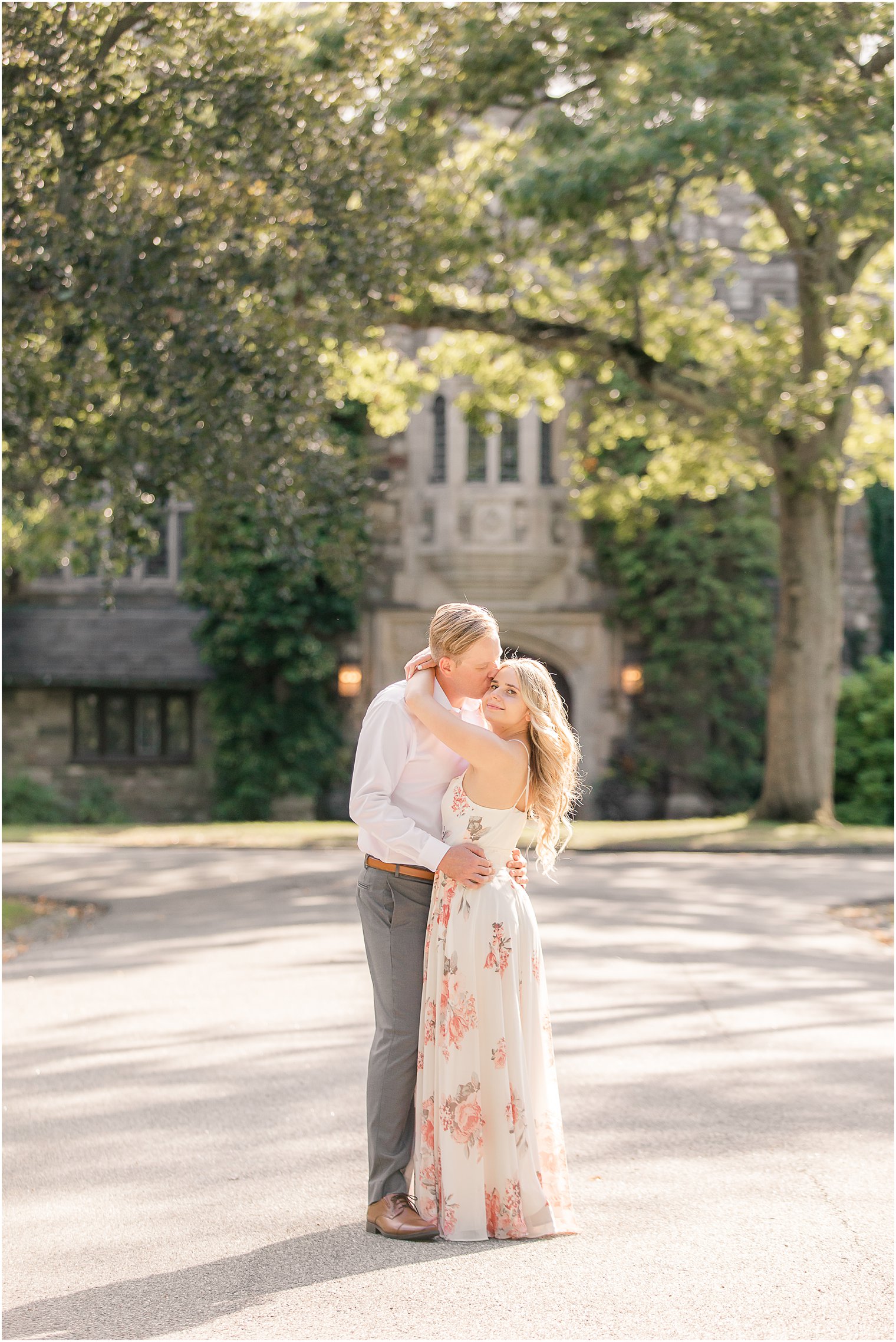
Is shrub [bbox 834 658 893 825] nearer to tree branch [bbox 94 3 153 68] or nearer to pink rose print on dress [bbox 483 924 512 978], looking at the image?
tree branch [bbox 94 3 153 68]

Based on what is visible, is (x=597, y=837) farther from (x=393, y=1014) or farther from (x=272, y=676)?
(x=393, y=1014)

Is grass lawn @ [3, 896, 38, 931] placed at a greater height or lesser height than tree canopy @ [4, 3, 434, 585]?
lesser

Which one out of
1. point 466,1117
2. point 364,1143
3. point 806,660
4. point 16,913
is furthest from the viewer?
point 806,660

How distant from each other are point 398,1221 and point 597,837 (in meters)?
11.9

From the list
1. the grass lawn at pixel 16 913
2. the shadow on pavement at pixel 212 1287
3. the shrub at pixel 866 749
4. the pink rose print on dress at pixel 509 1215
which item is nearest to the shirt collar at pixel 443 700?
the pink rose print on dress at pixel 509 1215

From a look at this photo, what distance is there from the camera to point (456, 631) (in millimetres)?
3871

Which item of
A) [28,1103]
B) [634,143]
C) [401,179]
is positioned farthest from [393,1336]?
[634,143]

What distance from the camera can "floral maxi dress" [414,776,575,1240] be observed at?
12.4 feet

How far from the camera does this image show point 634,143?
1145cm

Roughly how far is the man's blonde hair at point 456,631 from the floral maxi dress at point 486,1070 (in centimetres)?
41

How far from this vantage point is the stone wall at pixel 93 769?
21250mm

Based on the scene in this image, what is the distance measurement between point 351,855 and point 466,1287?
10.4 meters

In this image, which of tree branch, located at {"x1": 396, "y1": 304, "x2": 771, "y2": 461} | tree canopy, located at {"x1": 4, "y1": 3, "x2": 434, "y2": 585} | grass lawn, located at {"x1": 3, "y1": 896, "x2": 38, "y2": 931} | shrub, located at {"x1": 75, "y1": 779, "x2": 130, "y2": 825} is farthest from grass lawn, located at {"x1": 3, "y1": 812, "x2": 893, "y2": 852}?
tree canopy, located at {"x1": 4, "y1": 3, "x2": 434, "y2": 585}

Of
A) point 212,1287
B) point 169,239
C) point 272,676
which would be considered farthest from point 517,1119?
point 272,676
